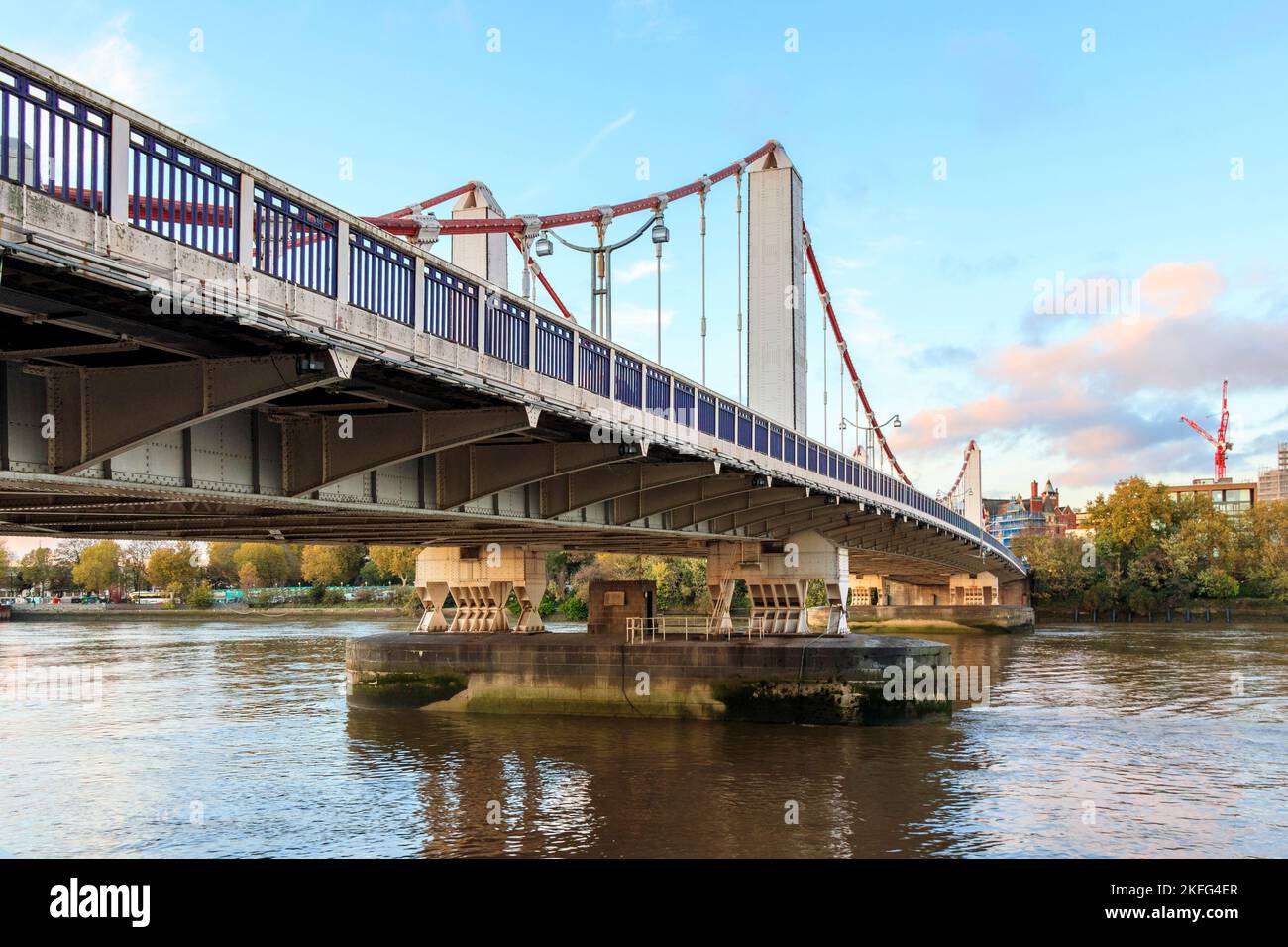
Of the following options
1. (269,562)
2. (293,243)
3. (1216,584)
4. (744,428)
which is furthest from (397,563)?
(293,243)

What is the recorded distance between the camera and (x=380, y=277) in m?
15.7

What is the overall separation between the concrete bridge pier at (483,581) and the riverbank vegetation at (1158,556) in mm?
87279

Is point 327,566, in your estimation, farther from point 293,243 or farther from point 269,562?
point 293,243

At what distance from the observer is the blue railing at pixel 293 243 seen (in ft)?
44.4

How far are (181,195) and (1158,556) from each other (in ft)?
378

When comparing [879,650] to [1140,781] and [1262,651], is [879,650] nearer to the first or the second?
[1140,781]

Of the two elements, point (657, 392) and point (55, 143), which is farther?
point (657, 392)

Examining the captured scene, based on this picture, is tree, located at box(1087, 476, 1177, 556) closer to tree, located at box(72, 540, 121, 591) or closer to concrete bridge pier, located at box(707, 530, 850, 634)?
concrete bridge pier, located at box(707, 530, 850, 634)

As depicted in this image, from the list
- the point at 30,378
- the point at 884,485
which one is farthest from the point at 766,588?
the point at 30,378

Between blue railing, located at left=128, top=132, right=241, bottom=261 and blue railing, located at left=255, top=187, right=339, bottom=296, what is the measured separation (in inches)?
20.3

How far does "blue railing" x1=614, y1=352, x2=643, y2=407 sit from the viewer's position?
2330 cm

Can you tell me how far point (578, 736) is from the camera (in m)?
30.8

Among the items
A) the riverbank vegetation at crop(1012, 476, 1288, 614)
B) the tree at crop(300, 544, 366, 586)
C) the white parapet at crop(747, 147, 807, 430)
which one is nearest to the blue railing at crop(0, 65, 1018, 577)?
the white parapet at crop(747, 147, 807, 430)
